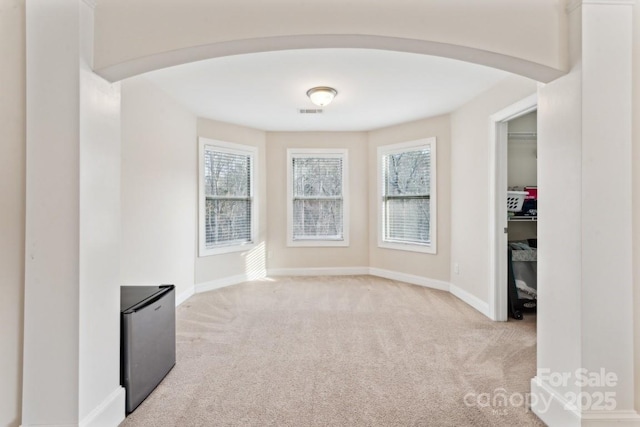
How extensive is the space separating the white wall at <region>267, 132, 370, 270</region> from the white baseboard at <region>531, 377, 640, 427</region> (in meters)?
3.64

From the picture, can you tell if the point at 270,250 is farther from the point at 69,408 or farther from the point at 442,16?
Answer: the point at 442,16

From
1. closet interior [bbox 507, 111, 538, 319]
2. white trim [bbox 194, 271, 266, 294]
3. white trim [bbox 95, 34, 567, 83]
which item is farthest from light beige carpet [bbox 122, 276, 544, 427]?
white trim [bbox 95, 34, 567, 83]

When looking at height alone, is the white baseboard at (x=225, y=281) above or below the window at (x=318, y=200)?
below

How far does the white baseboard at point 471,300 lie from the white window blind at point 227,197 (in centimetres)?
311

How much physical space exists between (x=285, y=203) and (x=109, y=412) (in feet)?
12.7

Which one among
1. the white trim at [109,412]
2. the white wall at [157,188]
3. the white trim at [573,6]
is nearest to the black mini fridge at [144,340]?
the white trim at [109,412]

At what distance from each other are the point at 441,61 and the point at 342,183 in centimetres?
283

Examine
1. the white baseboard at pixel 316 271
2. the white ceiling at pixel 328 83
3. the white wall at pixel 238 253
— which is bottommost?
the white baseboard at pixel 316 271

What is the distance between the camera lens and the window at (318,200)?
17.6 feet

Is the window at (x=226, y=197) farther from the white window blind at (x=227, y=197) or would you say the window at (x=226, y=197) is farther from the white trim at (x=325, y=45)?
the white trim at (x=325, y=45)

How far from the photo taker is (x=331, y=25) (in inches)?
63.8

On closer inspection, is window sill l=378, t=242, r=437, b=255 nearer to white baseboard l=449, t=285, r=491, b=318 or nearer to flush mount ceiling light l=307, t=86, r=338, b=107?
white baseboard l=449, t=285, r=491, b=318

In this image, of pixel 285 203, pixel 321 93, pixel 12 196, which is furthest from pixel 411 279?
pixel 12 196

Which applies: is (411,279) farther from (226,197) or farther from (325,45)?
(325,45)
